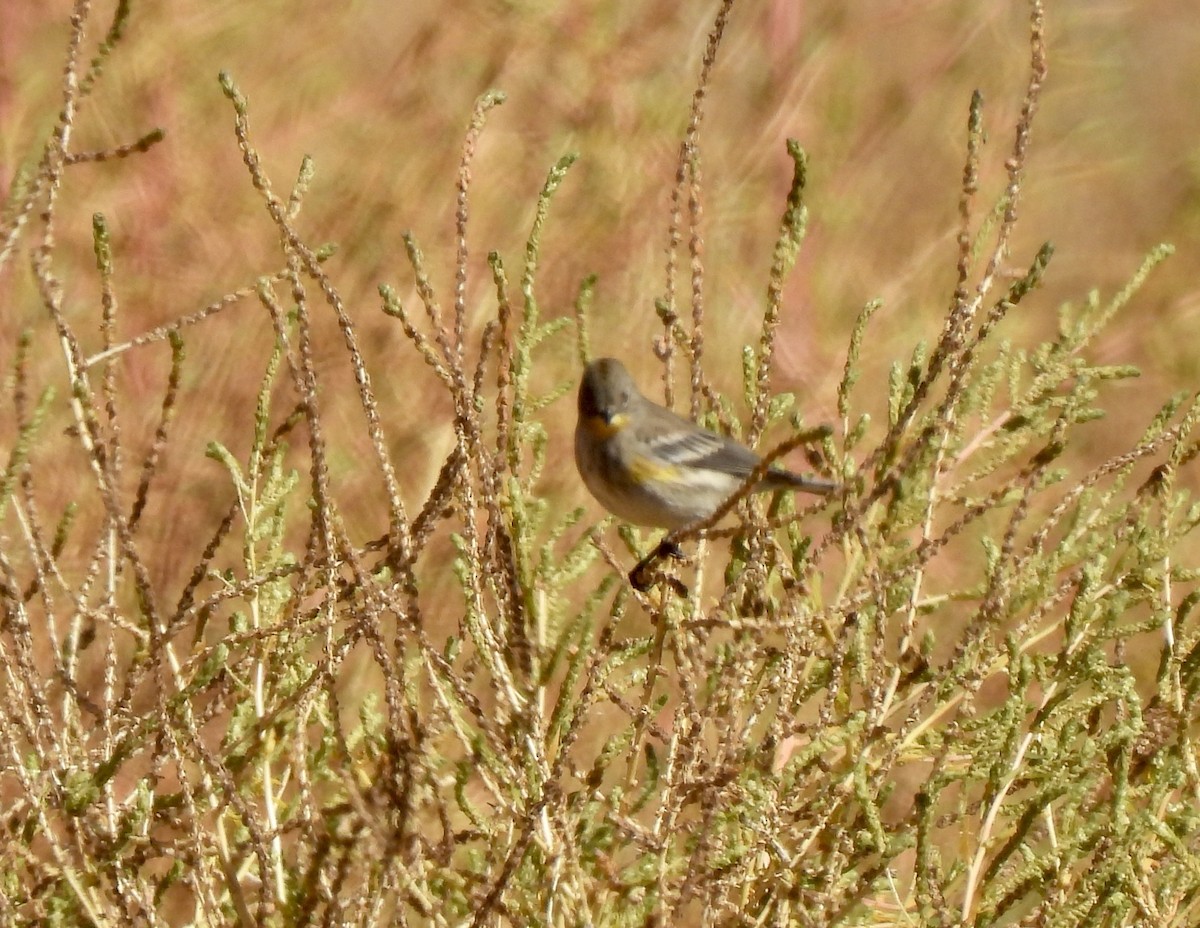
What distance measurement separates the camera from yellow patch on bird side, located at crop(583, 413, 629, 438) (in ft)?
5.46

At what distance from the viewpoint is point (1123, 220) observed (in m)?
2.48

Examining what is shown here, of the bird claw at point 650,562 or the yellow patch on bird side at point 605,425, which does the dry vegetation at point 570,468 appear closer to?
the bird claw at point 650,562

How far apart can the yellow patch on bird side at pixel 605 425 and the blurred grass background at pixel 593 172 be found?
0.28 m

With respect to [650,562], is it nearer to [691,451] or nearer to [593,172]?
[691,451]

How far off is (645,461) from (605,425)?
0.32ft

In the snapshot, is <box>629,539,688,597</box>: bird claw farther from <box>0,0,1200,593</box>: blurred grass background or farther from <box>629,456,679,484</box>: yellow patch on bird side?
<box>0,0,1200,593</box>: blurred grass background

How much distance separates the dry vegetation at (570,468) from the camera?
31.8 inches

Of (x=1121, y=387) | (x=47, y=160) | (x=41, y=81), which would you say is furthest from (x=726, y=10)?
(x=1121, y=387)

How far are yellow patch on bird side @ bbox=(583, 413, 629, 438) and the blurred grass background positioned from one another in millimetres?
279

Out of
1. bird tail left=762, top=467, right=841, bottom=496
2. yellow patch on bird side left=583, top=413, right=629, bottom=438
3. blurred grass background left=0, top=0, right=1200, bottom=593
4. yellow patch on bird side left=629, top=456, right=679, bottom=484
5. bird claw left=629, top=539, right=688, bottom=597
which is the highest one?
blurred grass background left=0, top=0, right=1200, bottom=593

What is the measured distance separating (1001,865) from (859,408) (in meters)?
1.48

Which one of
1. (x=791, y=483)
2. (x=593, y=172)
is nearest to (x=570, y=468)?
(x=593, y=172)

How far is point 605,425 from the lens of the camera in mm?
1681

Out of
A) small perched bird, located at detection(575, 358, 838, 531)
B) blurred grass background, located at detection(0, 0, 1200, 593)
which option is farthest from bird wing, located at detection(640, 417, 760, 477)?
blurred grass background, located at detection(0, 0, 1200, 593)
